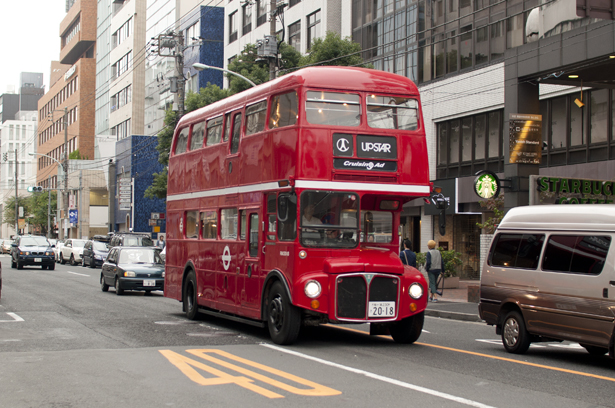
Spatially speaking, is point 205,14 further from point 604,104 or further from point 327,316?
point 327,316

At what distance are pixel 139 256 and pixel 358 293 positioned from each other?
1458 centimetres

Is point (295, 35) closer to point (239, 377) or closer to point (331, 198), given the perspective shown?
point (331, 198)

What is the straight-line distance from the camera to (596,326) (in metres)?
10.4

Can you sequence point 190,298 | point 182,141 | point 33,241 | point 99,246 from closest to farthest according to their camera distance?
point 190,298 → point 182,141 → point 33,241 → point 99,246

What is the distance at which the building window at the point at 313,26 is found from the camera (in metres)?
40.7

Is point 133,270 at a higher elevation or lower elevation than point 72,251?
higher

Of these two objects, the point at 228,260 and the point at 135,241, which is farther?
the point at 135,241

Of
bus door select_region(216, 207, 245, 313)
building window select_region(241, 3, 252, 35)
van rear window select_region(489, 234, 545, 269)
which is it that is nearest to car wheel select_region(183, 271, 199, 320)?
bus door select_region(216, 207, 245, 313)

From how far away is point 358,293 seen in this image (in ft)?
38.7

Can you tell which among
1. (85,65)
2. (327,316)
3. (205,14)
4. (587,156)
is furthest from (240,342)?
(85,65)

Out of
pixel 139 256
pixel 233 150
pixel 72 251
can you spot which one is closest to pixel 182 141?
pixel 233 150

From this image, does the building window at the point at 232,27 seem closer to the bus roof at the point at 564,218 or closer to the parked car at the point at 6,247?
the parked car at the point at 6,247

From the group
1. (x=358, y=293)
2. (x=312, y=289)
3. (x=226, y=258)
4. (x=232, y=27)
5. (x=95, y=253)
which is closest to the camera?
(x=312, y=289)

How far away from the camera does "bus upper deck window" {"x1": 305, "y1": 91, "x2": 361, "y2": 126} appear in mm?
12039
